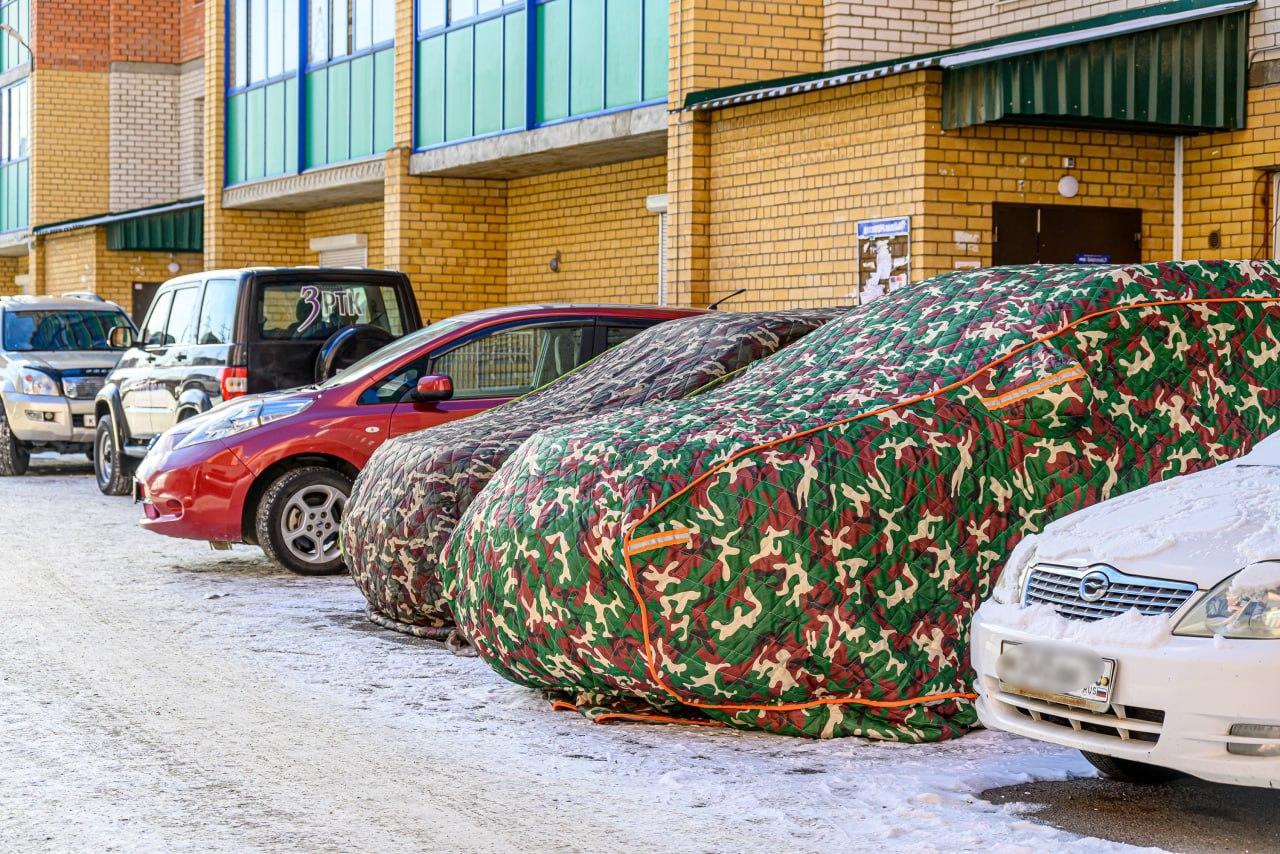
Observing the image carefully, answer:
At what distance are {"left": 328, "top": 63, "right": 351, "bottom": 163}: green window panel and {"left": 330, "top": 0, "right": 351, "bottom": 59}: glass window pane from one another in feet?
0.70

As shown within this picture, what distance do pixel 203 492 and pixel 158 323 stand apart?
16.7 feet

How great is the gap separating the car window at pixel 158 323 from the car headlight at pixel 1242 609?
37.3 ft

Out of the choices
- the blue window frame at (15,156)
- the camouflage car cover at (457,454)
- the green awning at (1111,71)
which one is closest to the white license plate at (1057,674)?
the camouflage car cover at (457,454)

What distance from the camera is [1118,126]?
1254 cm

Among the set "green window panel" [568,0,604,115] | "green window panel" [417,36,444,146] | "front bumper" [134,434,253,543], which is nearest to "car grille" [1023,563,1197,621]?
"front bumper" [134,434,253,543]

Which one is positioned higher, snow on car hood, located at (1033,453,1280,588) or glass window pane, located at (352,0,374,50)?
glass window pane, located at (352,0,374,50)

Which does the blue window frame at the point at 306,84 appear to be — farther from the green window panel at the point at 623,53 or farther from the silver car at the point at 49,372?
the green window panel at the point at 623,53

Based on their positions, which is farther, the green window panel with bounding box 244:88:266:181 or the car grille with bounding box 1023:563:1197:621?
the green window panel with bounding box 244:88:266:181

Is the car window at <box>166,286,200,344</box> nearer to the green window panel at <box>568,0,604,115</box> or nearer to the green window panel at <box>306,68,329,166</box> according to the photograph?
the green window panel at <box>568,0,604,115</box>

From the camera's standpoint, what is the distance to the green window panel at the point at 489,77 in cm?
1847

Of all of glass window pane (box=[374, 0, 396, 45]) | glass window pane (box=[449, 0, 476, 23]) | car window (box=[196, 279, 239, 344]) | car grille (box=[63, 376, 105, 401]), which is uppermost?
glass window pane (box=[374, 0, 396, 45])

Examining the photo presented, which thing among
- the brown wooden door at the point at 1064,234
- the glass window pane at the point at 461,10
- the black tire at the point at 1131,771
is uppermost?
the glass window pane at the point at 461,10

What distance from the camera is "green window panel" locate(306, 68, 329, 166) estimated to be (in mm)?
22562

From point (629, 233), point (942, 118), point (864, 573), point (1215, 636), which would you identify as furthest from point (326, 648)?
point (629, 233)
